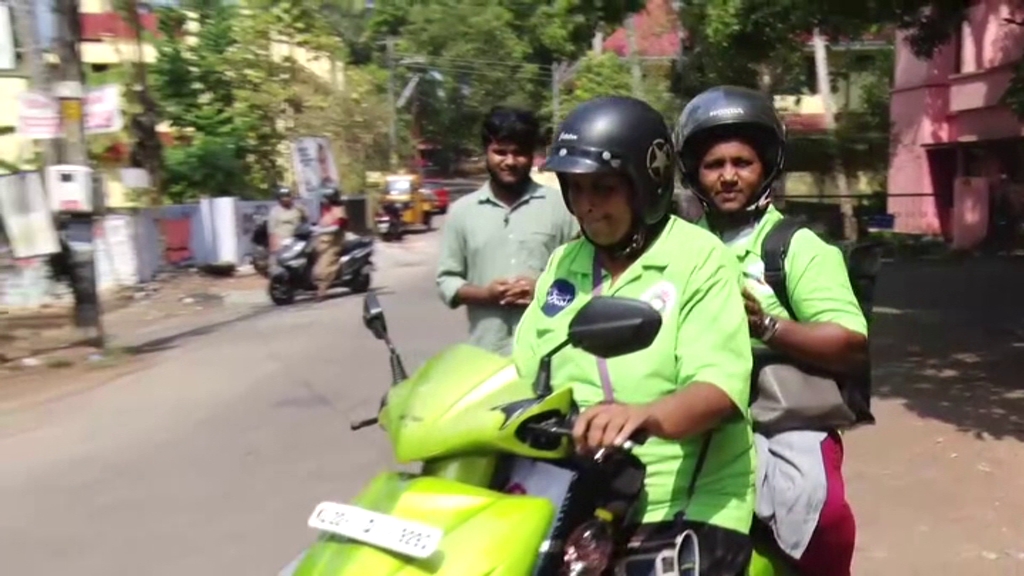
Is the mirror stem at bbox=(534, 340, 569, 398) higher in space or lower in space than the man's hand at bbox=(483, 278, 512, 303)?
higher

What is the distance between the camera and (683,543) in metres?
2.40

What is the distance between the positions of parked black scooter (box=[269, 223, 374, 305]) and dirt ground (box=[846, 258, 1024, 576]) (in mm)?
7747

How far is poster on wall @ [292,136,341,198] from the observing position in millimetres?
26578

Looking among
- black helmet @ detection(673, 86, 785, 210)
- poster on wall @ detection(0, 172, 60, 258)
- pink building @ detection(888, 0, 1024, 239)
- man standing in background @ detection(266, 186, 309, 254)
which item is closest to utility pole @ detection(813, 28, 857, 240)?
pink building @ detection(888, 0, 1024, 239)

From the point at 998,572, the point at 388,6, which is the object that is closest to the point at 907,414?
the point at 998,572

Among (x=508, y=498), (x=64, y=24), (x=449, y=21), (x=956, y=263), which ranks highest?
(x=449, y=21)

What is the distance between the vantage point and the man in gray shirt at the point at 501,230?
453 cm

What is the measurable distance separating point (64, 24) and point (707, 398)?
11.2 metres

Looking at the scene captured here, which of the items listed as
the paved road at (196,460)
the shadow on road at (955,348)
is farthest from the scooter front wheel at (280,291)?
the shadow on road at (955,348)

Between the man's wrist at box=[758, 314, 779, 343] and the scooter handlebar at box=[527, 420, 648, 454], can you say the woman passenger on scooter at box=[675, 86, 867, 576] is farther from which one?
the scooter handlebar at box=[527, 420, 648, 454]

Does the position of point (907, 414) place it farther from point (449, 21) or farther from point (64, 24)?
point (449, 21)

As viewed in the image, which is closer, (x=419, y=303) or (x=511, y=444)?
(x=511, y=444)

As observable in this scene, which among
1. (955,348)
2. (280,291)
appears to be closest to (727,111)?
(955,348)

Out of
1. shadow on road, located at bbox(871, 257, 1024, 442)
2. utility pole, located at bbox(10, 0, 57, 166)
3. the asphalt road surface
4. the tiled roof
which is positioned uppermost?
the tiled roof
